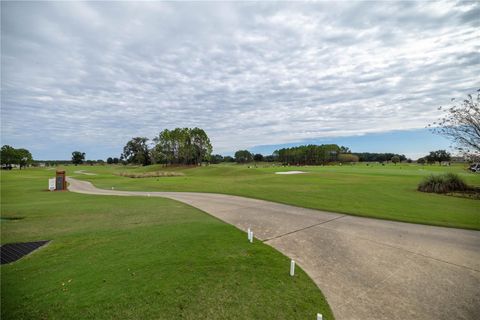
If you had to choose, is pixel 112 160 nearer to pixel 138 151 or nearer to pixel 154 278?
pixel 138 151

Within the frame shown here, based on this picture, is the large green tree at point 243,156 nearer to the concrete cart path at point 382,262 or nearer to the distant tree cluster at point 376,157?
the distant tree cluster at point 376,157

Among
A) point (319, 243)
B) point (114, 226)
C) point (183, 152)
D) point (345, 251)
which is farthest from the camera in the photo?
point (183, 152)

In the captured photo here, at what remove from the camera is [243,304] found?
4.09 metres

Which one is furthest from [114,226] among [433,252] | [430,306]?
[433,252]

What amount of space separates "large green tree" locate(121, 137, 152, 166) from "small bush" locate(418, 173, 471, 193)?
108532 millimetres

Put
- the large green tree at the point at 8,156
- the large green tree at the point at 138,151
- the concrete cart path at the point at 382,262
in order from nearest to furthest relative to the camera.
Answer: the concrete cart path at the point at 382,262
the large green tree at the point at 8,156
the large green tree at the point at 138,151

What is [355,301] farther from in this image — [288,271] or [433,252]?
[433,252]

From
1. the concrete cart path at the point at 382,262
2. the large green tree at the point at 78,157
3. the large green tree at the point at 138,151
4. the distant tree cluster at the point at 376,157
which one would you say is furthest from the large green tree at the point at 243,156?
the concrete cart path at the point at 382,262

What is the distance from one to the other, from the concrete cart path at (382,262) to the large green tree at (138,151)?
108590mm

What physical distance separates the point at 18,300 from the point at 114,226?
5416 millimetres

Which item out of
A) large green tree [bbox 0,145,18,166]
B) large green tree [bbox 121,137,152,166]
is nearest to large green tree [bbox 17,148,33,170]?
large green tree [bbox 0,145,18,166]

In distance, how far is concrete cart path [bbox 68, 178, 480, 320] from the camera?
13.9ft

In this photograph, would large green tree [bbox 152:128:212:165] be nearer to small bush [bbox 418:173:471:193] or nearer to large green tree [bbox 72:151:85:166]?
small bush [bbox 418:173:471:193]

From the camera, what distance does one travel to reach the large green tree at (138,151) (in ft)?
358
